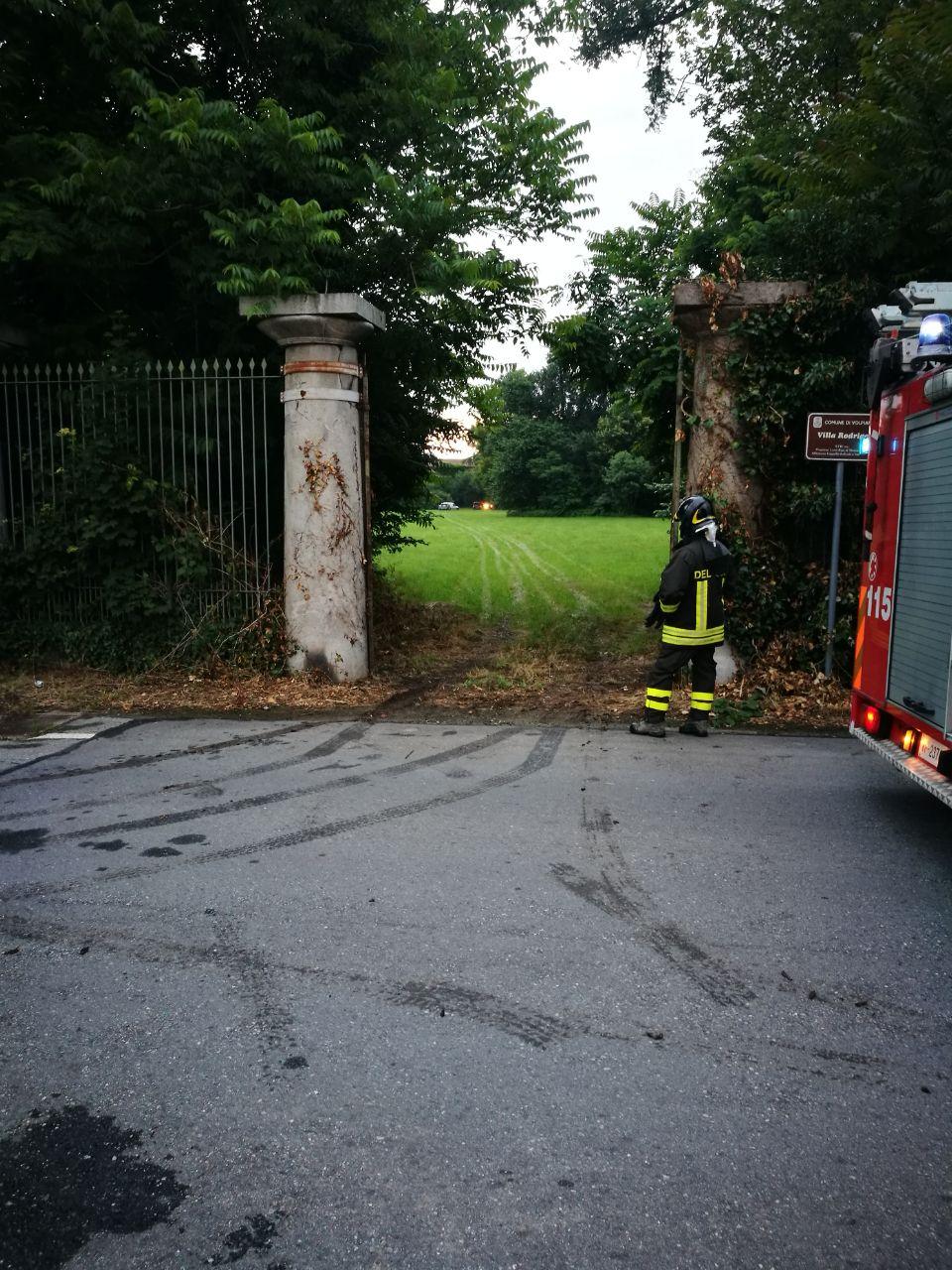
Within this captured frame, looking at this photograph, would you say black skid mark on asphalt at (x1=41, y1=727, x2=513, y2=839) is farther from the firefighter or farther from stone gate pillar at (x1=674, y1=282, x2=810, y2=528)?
stone gate pillar at (x1=674, y1=282, x2=810, y2=528)

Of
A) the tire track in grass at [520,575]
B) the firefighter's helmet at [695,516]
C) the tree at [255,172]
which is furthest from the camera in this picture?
the tire track in grass at [520,575]

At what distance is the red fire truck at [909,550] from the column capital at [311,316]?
4.84 m

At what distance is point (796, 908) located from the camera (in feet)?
13.9

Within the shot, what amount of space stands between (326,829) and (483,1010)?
218 cm

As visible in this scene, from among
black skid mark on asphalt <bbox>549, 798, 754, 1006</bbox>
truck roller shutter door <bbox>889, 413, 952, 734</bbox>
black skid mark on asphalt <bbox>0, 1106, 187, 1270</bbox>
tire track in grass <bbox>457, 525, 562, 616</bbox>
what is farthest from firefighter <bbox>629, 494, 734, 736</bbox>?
tire track in grass <bbox>457, 525, 562, 616</bbox>

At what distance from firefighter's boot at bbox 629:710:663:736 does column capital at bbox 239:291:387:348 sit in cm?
470

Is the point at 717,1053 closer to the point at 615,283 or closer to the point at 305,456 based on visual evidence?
the point at 305,456

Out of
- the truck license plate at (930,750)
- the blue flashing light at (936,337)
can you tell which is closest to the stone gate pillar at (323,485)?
the blue flashing light at (936,337)

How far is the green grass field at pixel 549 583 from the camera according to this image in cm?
1344

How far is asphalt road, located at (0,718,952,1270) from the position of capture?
236cm

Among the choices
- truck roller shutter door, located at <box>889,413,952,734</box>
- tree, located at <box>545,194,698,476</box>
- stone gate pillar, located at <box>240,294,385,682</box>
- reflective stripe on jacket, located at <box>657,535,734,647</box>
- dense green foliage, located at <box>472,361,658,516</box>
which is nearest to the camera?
truck roller shutter door, located at <box>889,413,952,734</box>

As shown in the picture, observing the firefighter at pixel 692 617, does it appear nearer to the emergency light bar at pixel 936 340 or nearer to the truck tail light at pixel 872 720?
the truck tail light at pixel 872 720

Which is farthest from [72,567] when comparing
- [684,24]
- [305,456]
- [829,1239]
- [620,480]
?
[620,480]

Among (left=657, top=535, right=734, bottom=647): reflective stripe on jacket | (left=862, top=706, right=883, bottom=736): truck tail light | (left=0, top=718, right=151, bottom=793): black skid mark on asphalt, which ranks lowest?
(left=0, top=718, right=151, bottom=793): black skid mark on asphalt
